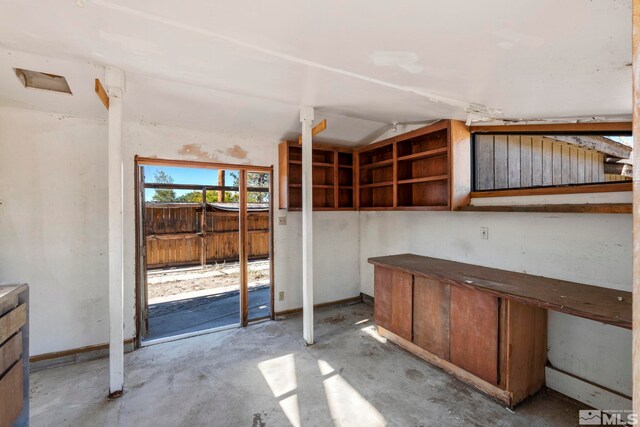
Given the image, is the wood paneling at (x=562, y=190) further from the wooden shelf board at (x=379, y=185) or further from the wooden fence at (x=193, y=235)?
the wooden fence at (x=193, y=235)

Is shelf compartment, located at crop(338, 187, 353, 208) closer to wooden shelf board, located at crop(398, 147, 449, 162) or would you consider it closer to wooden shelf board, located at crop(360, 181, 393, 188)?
wooden shelf board, located at crop(360, 181, 393, 188)

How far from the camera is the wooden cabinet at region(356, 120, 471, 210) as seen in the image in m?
2.76

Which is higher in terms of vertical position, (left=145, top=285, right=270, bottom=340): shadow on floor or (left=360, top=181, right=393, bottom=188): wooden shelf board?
(left=360, top=181, right=393, bottom=188): wooden shelf board

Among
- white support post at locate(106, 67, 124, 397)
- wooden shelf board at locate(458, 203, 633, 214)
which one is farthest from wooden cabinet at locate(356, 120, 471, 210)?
white support post at locate(106, 67, 124, 397)

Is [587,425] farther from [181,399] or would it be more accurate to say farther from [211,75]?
[211,75]

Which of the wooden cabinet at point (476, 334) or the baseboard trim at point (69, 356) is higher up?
the wooden cabinet at point (476, 334)

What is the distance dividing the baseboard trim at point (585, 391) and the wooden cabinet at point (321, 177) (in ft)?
8.57

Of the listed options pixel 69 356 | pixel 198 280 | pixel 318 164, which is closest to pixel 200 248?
pixel 198 280

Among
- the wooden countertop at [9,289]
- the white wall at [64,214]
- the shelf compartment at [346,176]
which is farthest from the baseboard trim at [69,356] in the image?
the shelf compartment at [346,176]

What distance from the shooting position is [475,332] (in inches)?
86.4

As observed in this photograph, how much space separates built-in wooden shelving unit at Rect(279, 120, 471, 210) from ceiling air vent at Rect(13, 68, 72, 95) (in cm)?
210

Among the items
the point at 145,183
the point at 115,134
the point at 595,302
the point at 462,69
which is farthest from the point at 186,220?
the point at 595,302

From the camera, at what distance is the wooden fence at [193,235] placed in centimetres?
652

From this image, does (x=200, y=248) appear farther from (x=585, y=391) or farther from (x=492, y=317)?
(x=585, y=391)
